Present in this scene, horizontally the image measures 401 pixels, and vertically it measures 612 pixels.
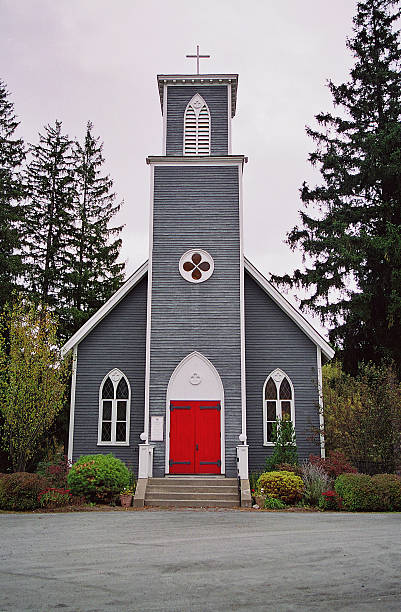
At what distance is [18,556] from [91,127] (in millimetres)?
29019

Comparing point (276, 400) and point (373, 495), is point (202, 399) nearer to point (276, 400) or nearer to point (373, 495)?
point (276, 400)

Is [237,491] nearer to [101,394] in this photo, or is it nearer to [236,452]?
[236,452]

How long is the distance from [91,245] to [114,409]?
1321 cm

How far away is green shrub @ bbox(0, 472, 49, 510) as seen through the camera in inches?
556

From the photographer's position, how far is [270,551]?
9.01 meters

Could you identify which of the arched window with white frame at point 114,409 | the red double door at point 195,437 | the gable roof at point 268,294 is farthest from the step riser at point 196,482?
the gable roof at point 268,294

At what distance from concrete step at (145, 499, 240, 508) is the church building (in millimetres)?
1916

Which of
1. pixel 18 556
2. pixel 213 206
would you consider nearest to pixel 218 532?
pixel 18 556

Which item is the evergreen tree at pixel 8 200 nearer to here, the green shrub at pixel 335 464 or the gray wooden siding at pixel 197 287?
the gray wooden siding at pixel 197 287

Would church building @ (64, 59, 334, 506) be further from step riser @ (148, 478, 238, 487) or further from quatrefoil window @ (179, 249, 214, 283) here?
step riser @ (148, 478, 238, 487)

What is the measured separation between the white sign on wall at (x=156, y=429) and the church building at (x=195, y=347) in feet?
0.16

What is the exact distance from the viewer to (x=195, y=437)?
18.0 m

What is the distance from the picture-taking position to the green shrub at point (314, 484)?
1518 centimetres

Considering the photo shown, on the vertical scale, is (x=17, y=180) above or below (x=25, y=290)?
above
